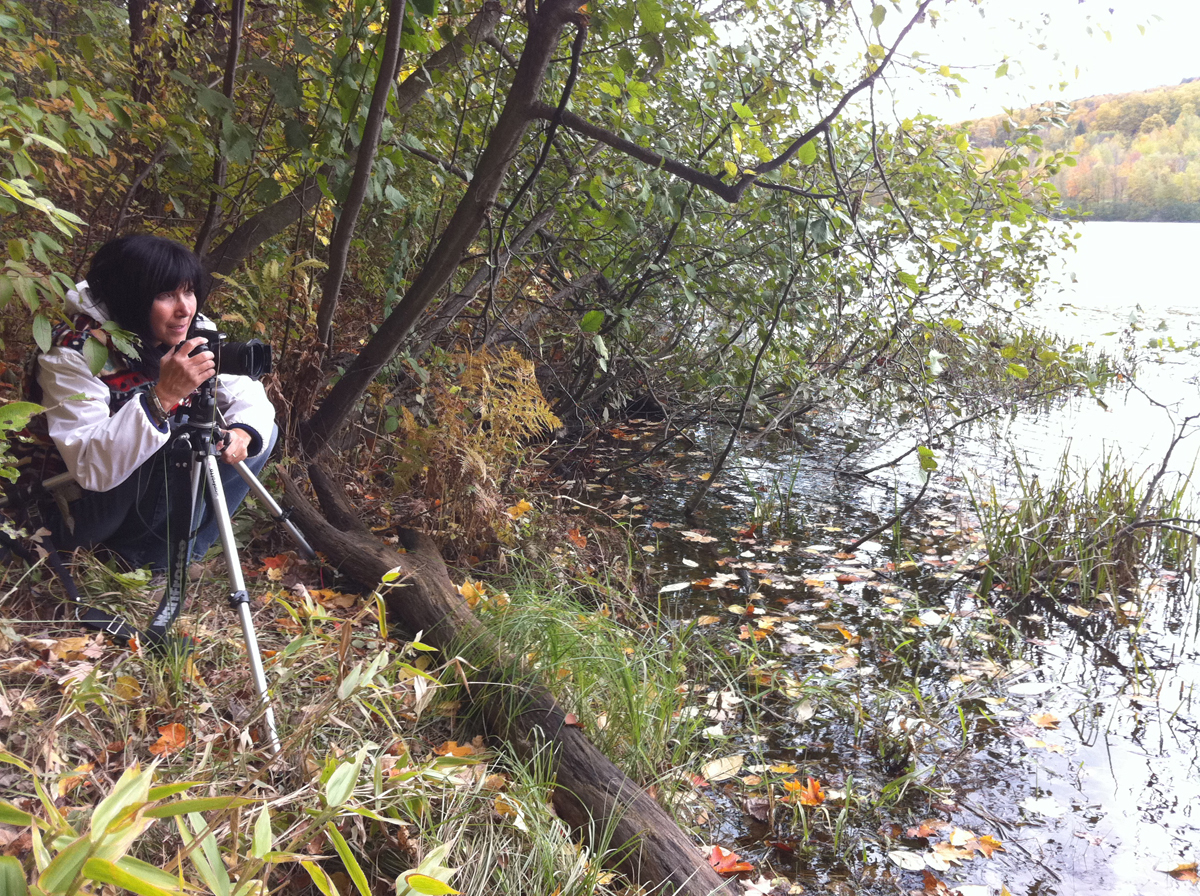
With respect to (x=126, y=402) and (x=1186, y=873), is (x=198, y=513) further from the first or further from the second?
(x=1186, y=873)

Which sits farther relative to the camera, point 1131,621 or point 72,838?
point 1131,621

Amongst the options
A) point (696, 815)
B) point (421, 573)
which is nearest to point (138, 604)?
point (421, 573)

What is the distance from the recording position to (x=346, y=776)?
1350 mm

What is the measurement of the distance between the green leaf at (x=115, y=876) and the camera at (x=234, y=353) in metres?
1.72

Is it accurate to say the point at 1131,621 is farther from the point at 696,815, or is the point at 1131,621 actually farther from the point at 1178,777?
the point at 696,815

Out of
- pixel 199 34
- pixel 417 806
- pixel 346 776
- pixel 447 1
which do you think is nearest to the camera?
pixel 346 776

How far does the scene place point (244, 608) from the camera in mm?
1950

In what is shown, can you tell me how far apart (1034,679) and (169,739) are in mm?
3396

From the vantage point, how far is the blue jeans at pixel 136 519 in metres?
2.59

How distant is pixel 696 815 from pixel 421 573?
1.32m

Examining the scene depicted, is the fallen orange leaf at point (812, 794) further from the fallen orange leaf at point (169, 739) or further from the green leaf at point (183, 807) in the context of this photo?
the green leaf at point (183, 807)

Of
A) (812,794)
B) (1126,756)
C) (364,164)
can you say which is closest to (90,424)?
(364,164)

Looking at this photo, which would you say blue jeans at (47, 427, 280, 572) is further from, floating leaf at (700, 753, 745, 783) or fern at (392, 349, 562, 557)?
floating leaf at (700, 753, 745, 783)

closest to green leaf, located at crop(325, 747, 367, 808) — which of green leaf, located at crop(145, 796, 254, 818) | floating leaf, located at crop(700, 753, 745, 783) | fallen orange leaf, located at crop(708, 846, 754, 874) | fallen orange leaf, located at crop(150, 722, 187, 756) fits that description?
green leaf, located at crop(145, 796, 254, 818)
